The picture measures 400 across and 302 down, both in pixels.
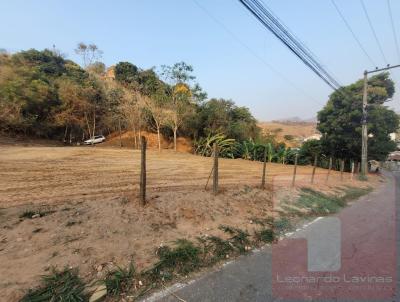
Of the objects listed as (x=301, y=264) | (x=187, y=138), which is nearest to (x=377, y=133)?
(x=187, y=138)

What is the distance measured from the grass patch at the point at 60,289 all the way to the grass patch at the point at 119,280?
0.28 m

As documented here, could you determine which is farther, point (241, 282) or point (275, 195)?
point (275, 195)

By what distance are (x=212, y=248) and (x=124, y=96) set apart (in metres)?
26.6

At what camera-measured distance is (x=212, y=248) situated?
4.62 meters

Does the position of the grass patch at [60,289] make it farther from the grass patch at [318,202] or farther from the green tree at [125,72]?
the green tree at [125,72]

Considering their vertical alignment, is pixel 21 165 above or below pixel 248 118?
below

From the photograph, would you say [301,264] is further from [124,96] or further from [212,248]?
[124,96]

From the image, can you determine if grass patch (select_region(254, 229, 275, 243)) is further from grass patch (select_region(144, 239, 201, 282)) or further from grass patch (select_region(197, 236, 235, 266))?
grass patch (select_region(144, 239, 201, 282))

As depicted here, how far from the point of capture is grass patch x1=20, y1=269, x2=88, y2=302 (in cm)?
297

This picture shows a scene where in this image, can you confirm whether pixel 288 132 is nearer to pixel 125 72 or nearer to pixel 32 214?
pixel 125 72

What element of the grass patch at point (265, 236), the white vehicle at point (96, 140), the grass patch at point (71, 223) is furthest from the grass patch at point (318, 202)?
the white vehicle at point (96, 140)

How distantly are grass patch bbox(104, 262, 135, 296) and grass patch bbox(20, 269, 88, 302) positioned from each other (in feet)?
0.92

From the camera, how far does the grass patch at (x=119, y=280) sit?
3.27 meters

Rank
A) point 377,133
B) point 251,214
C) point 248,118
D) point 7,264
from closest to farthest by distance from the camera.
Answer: point 7,264, point 251,214, point 377,133, point 248,118
